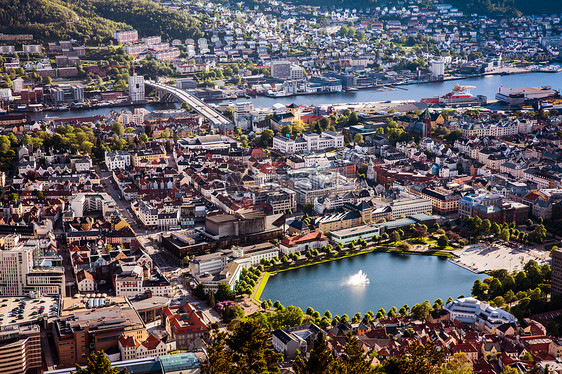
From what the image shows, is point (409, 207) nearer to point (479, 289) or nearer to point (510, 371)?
point (479, 289)

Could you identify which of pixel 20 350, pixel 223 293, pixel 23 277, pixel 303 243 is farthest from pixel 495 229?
pixel 20 350

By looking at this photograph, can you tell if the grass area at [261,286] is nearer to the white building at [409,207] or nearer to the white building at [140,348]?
the white building at [140,348]

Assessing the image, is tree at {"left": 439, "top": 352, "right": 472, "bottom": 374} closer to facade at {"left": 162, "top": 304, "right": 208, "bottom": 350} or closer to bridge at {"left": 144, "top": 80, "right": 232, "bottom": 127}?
facade at {"left": 162, "top": 304, "right": 208, "bottom": 350}

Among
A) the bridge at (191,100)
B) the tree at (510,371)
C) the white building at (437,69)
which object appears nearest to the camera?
the tree at (510,371)

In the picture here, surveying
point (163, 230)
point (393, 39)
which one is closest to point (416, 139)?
point (163, 230)

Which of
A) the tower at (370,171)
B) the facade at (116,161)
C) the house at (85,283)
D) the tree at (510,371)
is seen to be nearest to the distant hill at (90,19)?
the facade at (116,161)
